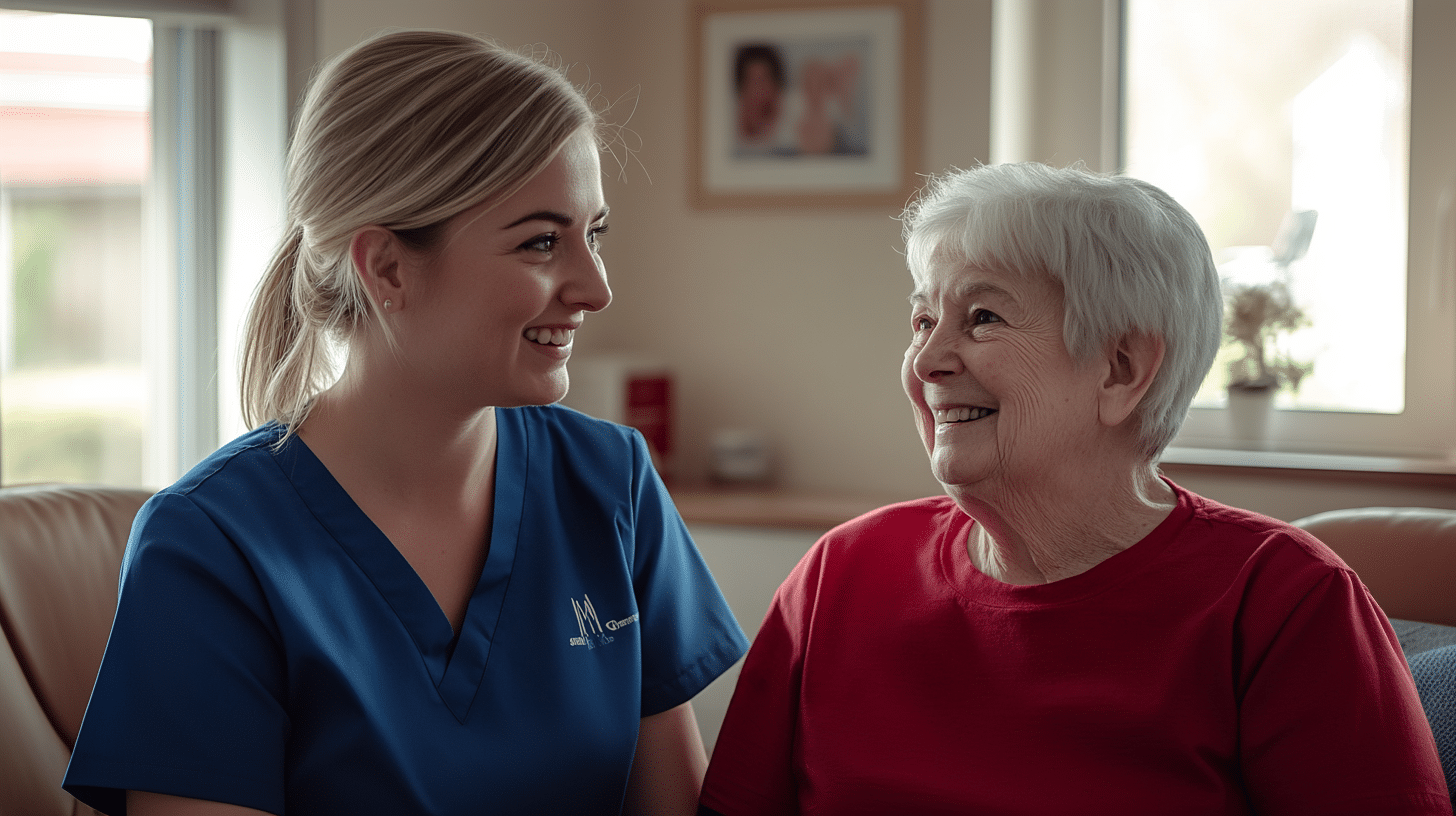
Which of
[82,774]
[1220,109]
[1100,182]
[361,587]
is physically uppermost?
[1220,109]

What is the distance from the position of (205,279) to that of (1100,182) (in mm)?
2074

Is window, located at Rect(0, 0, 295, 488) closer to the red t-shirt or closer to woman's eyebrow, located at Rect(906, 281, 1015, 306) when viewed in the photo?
the red t-shirt

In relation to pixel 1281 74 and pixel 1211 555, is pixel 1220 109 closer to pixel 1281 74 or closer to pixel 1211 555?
pixel 1281 74

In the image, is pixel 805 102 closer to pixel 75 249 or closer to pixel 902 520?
pixel 75 249

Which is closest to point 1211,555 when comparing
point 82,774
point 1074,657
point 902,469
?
point 1074,657

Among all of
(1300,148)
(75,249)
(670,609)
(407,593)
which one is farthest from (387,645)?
(1300,148)

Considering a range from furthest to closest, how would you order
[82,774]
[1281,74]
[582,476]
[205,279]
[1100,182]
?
[1281,74] → [205,279] → [582,476] → [1100,182] → [82,774]

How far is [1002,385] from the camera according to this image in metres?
1.19

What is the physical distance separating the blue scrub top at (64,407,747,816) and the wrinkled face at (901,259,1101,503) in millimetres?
408

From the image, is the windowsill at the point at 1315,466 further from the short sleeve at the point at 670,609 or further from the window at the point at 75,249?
the window at the point at 75,249

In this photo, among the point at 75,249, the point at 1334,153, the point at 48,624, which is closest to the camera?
the point at 48,624

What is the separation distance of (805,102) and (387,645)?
210 cm

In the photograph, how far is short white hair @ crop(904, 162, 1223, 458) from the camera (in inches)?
45.6

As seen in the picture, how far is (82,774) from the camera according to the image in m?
1.06
